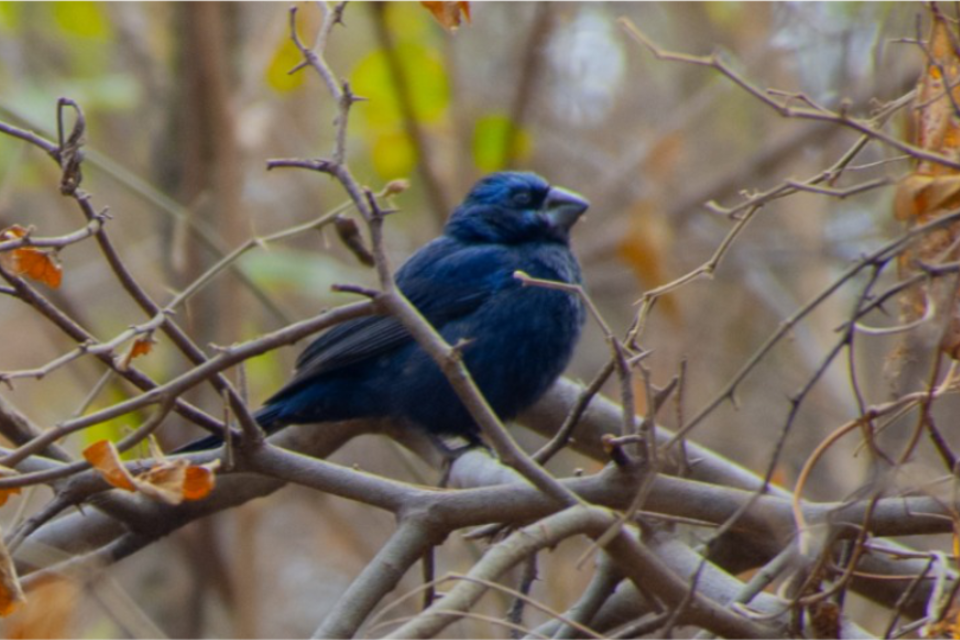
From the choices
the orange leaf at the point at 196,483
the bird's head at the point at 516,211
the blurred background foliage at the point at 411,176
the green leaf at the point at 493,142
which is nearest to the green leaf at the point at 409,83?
the blurred background foliage at the point at 411,176

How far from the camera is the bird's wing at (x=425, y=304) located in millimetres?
4434

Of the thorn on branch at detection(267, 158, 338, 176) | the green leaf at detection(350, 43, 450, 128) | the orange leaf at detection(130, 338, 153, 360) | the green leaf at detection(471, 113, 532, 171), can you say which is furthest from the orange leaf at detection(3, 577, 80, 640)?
the green leaf at detection(471, 113, 532, 171)

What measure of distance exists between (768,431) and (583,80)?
7.07 ft

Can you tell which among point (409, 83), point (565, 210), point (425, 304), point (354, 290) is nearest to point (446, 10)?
point (354, 290)

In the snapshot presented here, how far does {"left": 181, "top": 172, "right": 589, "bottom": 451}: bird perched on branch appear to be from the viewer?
4.20 meters

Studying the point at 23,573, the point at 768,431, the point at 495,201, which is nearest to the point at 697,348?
the point at 768,431

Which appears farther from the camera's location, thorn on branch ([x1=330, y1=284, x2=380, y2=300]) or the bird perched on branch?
the bird perched on branch

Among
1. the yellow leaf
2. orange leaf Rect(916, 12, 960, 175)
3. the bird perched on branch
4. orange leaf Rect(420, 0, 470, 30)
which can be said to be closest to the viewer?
orange leaf Rect(916, 12, 960, 175)

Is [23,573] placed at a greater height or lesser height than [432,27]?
lesser

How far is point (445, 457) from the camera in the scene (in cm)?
373

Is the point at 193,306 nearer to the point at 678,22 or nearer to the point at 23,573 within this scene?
the point at 23,573

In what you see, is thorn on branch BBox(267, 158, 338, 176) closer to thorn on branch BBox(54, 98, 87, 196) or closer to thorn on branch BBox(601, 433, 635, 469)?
thorn on branch BBox(54, 98, 87, 196)

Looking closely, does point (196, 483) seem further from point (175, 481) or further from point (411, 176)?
point (411, 176)

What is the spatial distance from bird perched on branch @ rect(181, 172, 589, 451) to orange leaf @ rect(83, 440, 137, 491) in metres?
1.95
